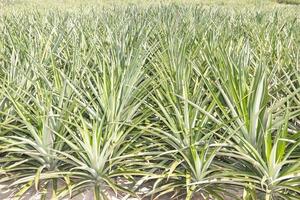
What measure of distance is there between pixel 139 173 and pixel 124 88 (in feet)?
1.71

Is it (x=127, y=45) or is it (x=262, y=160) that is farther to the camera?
(x=127, y=45)

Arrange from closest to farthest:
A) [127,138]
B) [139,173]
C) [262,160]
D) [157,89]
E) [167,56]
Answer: [262,160]
[139,173]
[127,138]
[157,89]
[167,56]

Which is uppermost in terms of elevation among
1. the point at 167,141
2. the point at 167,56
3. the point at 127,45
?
the point at 127,45

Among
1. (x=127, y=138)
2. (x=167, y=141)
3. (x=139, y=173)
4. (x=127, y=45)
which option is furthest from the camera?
(x=127, y=45)

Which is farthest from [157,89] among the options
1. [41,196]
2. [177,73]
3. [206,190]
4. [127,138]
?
[41,196]

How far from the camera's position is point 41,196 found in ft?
4.34

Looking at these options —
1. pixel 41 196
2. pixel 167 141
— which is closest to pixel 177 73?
pixel 167 141

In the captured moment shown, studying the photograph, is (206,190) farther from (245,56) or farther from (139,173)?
(245,56)

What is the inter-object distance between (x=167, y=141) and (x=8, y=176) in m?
0.75

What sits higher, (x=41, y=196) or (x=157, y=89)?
(x=157, y=89)

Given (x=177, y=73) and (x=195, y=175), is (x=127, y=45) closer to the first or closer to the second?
(x=177, y=73)

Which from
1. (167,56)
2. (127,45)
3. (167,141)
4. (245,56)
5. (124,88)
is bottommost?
(167,141)

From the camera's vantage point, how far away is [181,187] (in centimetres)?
139

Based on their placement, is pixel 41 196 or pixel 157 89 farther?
pixel 157 89
